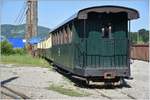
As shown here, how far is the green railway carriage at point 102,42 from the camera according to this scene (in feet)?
51.4

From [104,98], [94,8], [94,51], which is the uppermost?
[94,8]

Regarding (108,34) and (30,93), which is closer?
(30,93)

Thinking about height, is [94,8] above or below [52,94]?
above

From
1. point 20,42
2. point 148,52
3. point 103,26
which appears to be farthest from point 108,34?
point 20,42

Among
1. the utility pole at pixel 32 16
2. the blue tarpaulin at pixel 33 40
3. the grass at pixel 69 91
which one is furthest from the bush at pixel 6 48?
the grass at pixel 69 91

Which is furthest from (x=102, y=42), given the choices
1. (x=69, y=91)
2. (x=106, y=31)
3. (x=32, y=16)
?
(x=32, y=16)

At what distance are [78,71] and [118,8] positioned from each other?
2752mm

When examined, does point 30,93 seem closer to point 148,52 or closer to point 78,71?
point 78,71

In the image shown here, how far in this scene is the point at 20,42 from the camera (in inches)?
2606

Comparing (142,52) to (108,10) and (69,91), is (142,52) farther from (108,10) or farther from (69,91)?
(69,91)

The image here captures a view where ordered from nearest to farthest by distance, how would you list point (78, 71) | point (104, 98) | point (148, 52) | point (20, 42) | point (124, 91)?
point (104, 98), point (124, 91), point (78, 71), point (148, 52), point (20, 42)

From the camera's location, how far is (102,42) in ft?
52.1

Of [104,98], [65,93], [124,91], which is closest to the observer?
[104,98]

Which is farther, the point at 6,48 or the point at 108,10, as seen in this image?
the point at 6,48
